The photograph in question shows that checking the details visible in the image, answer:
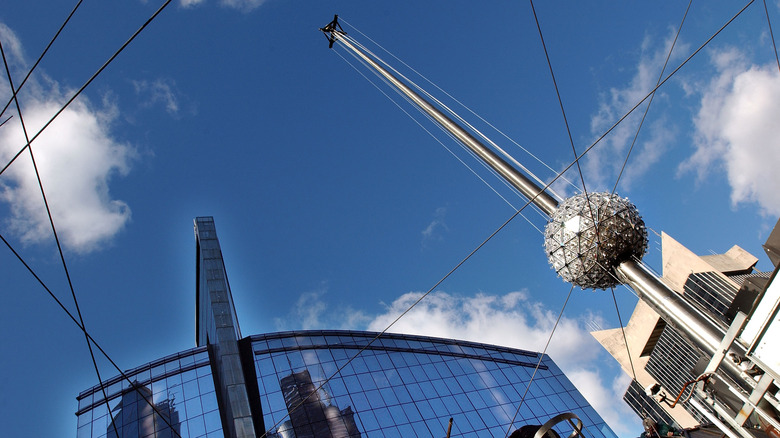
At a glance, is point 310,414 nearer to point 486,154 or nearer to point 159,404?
point 159,404

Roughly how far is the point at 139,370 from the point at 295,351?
31.7 feet

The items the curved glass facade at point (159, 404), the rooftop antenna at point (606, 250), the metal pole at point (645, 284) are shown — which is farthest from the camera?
the curved glass facade at point (159, 404)

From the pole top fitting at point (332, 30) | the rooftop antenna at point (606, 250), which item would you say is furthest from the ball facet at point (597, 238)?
the pole top fitting at point (332, 30)

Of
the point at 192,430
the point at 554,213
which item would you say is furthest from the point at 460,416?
the point at 554,213

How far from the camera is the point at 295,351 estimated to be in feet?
Result: 103

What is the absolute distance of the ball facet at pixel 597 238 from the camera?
10398 mm

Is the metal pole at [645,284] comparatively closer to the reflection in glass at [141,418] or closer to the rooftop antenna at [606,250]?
the rooftop antenna at [606,250]

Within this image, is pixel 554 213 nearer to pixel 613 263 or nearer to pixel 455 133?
pixel 613 263

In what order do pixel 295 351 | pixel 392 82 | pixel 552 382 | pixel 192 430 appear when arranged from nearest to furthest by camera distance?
1. pixel 392 82
2. pixel 192 430
3. pixel 295 351
4. pixel 552 382

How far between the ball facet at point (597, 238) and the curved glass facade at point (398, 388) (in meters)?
16.7

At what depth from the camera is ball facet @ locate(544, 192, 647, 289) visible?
1040cm

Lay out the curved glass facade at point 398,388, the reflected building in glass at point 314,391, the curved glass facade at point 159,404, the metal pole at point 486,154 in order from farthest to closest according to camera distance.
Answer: the curved glass facade at point 398,388 < the reflected building in glass at point 314,391 < the curved glass facade at point 159,404 < the metal pole at point 486,154

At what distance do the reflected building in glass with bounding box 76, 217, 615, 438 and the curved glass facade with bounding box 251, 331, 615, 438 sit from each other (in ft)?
0.25

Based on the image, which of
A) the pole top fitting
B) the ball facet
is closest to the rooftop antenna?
the ball facet
